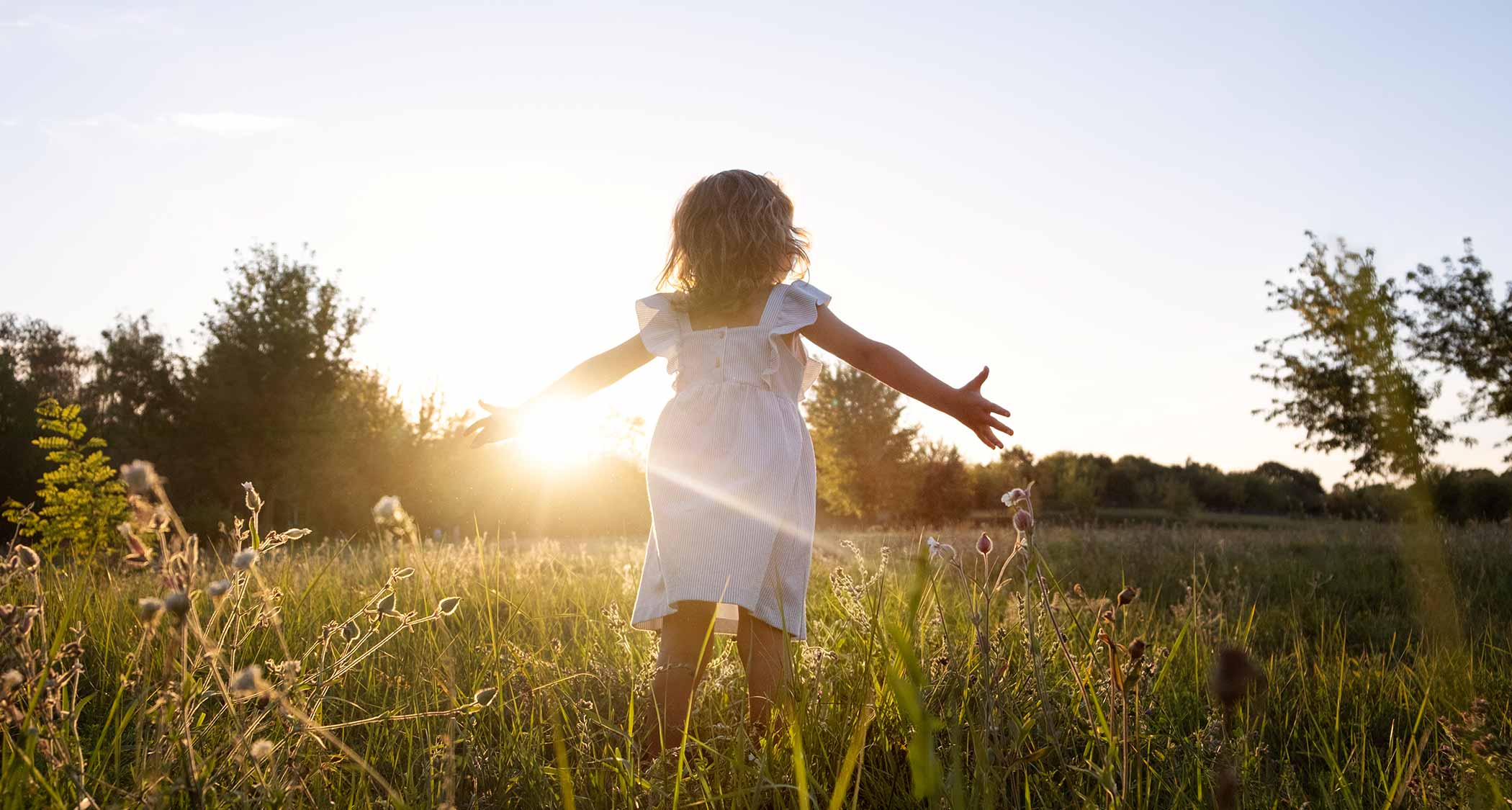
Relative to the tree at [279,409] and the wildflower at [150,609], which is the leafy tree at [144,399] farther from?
the wildflower at [150,609]

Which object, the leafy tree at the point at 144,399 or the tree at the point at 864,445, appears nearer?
the leafy tree at the point at 144,399

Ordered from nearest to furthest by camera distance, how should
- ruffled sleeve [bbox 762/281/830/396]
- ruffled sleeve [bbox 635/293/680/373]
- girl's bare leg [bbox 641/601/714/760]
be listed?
girl's bare leg [bbox 641/601/714/760]
ruffled sleeve [bbox 762/281/830/396]
ruffled sleeve [bbox 635/293/680/373]

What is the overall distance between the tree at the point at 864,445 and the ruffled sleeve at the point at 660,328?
90.9 feet

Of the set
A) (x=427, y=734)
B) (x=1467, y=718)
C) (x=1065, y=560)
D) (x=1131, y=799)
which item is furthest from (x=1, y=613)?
(x=1065, y=560)

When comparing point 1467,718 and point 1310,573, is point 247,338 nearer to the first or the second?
point 1310,573

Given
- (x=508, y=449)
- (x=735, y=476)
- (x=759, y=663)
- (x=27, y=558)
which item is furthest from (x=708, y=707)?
(x=508, y=449)

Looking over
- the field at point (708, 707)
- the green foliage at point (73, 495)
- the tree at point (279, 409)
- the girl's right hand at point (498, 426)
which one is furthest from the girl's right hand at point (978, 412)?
the tree at point (279, 409)

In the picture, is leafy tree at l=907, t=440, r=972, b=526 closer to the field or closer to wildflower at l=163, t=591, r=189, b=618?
the field

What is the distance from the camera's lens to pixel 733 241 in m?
3.15

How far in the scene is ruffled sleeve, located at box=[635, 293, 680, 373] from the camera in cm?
329

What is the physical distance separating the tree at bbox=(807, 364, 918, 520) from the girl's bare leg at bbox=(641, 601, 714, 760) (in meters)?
28.2

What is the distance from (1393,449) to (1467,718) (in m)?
21.3

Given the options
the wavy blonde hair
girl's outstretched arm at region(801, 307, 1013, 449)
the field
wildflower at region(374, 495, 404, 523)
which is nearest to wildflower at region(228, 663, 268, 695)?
the field

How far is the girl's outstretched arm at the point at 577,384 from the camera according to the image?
3.36 meters
